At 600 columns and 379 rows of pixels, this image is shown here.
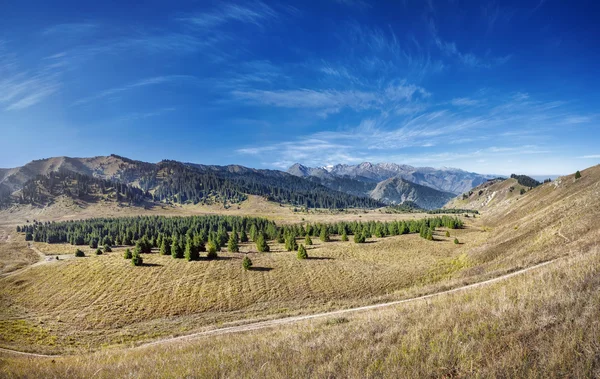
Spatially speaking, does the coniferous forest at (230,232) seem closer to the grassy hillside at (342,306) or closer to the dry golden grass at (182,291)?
the grassy hillside at (342,306)

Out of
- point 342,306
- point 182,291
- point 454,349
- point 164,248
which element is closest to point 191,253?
point 164,248

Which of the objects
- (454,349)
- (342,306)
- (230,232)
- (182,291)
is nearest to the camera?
(454,349)

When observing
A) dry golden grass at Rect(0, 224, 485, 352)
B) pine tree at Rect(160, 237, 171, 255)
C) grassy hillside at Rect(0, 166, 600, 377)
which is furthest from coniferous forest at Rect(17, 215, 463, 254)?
dry golden grass at Rect(0, 224, 485, 352)

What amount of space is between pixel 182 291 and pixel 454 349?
4605 cm

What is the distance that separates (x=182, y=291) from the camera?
143 feet

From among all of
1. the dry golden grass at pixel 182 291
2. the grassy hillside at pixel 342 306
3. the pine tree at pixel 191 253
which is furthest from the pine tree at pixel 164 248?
the pine tree at pixel 191 253

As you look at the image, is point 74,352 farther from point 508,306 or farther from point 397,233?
point 397,233

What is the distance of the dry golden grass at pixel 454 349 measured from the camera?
5.88m

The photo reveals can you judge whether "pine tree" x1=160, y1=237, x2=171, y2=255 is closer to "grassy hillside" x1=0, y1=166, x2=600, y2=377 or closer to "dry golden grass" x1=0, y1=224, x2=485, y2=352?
"dry golden grass" x1=0, y1=224, x2=485, y2=352

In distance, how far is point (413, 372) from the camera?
6.14m

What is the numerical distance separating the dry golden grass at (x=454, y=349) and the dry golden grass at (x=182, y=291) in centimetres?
2208

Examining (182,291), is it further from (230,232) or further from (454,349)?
(230,232)

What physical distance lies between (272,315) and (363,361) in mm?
27432

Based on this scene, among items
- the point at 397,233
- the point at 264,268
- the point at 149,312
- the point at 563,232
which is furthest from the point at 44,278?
the point at 397,233
